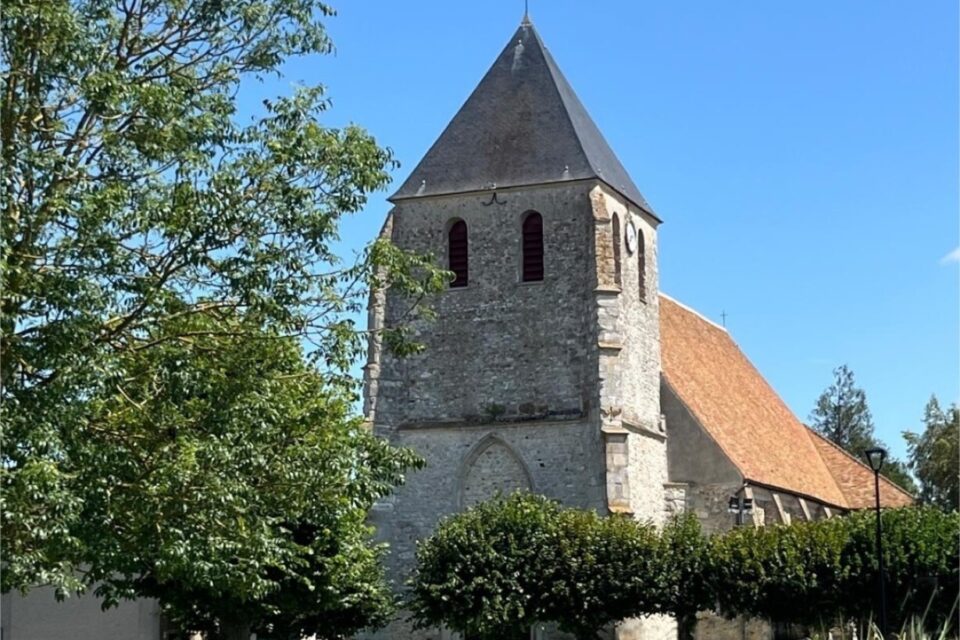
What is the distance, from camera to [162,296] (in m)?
13.6

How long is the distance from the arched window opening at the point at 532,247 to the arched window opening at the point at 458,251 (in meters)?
1.31

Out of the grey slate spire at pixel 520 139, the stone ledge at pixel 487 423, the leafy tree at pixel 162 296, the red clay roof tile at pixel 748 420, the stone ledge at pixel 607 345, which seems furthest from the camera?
the red clay roof tile at pixel 748 420

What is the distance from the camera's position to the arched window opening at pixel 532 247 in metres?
30.7

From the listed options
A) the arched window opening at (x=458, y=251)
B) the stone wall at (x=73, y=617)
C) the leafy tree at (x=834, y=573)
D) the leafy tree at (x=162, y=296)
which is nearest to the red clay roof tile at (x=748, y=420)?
the arched window opening at (x=458, y=251)

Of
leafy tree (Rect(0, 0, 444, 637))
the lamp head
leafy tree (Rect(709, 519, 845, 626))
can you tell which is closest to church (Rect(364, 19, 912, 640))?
→ leafy tree (Rect(709, 519, 845, 626))

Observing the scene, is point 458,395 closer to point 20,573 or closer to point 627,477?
point 627,477

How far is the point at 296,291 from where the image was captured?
14516mm

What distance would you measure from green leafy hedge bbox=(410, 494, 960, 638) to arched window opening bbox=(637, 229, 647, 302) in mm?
6861

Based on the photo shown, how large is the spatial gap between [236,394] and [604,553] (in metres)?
13.7

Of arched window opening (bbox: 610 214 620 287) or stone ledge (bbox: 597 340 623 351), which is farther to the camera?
arched window opening (bbox: 610 214 620 287)

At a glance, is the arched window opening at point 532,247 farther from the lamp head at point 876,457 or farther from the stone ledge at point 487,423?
the lamp head at point 876,457

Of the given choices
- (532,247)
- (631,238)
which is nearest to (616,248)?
(631,238)

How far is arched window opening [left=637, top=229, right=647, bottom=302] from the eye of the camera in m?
32.3

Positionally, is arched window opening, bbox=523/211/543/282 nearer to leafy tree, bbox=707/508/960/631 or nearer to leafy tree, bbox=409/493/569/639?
leafy tree, bbox=409/493/569/639
